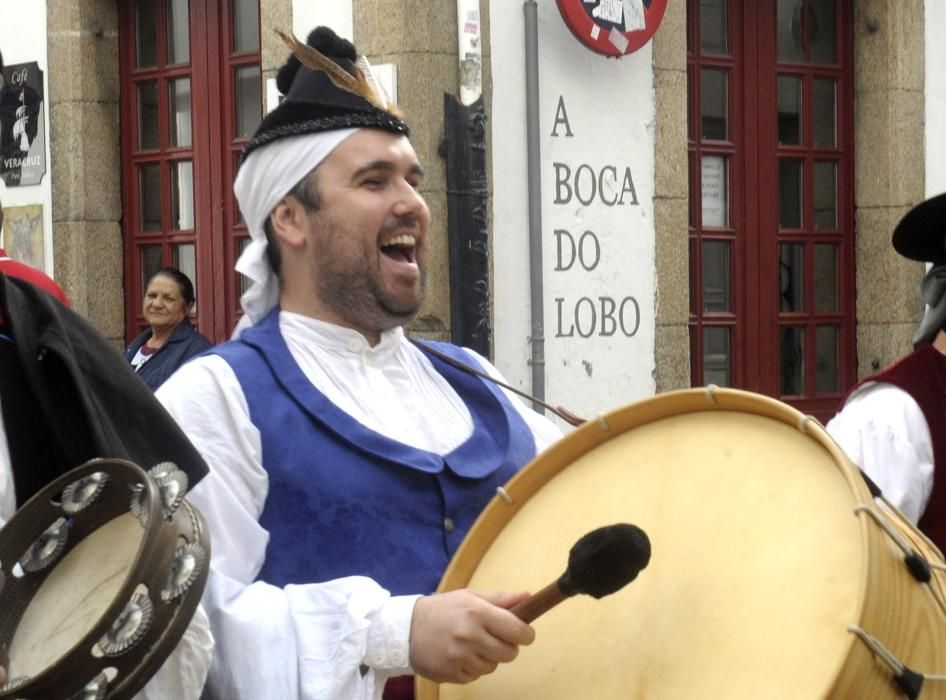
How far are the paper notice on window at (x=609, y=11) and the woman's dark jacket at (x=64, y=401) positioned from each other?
629 cm

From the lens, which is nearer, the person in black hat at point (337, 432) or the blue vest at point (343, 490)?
the person in black hat at point (337, 432)

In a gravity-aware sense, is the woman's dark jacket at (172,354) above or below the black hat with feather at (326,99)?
below

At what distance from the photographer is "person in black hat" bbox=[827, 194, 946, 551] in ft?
11.8

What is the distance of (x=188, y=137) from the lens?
952 cm

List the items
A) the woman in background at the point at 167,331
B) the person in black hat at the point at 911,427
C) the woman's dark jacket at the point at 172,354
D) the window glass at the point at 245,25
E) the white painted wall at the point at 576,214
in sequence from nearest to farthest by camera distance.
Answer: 1. the person in black hat at the point at 911,427
2. the woman's dark jacket at the point at 172,354
3. the woman in background at the point at 167,331
4. the white painted wall at the point at 576,214
5. the window glass at the point at 245,25

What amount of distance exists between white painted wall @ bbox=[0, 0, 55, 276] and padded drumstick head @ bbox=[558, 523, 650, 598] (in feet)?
25.8

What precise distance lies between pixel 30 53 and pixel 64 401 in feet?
25.9

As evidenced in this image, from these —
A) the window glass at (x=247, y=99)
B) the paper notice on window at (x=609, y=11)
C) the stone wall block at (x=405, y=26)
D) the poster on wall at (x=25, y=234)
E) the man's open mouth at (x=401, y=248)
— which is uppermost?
the paper notice on window at (x=609, y=11)

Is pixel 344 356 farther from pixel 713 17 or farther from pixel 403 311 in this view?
pixel 713 17

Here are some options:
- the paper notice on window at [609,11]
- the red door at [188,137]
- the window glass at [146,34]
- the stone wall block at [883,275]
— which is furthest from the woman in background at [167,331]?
the stone wall block at [883,275]

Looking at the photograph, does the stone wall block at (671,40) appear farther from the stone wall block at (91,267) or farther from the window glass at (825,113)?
the stone wall block at (91,267)

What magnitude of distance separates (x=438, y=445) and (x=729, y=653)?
0.78 m

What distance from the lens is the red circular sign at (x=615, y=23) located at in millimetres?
8352

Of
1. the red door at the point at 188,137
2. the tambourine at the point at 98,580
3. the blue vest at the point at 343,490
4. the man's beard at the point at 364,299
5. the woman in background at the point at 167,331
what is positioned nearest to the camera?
the tambourine at the point at 98,580
